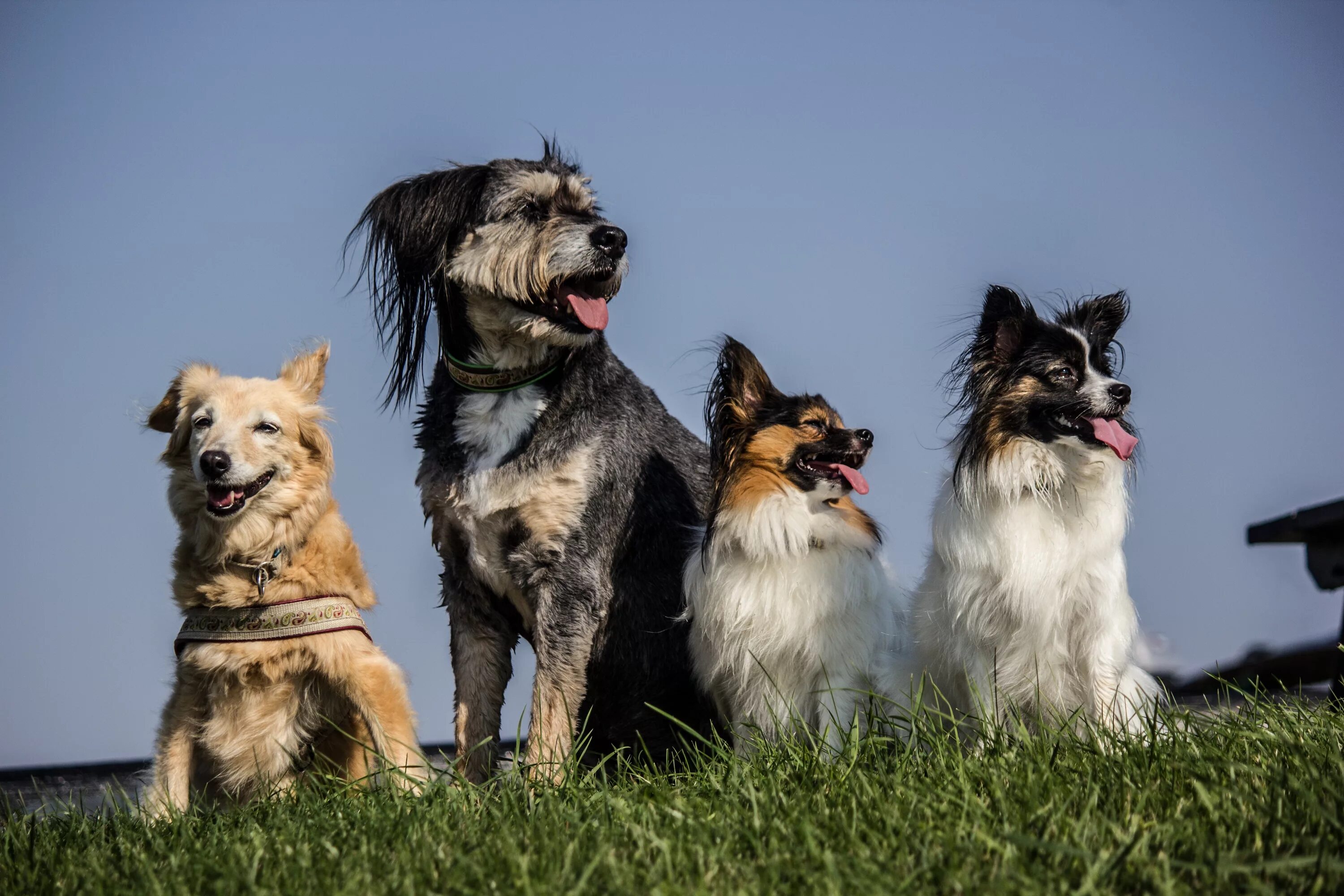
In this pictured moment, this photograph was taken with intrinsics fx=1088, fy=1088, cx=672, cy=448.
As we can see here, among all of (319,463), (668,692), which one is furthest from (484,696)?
(319,463)

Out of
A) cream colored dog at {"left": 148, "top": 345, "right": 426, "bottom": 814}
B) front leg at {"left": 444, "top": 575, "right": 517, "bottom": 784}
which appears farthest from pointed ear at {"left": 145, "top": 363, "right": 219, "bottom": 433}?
front leg at {"left": 444, "top": 575, "right": 517, "bottom": 784}

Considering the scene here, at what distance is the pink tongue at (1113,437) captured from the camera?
3.96 m

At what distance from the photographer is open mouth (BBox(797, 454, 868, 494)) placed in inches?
181

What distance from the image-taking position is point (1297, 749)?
9.77 ft

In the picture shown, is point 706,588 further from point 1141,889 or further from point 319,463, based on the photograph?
point 1141,889

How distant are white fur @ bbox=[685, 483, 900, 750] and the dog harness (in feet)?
3.28

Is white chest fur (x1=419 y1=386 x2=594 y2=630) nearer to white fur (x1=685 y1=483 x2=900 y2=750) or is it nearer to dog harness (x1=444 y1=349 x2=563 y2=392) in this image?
dog harness (x1=444 y1=349 x2=563 y2=392)

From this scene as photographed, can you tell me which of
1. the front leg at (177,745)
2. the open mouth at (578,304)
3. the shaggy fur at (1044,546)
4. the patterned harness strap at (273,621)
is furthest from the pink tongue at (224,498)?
the shaggy fur at (1044,546)

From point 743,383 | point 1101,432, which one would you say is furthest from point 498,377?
point 1101,432

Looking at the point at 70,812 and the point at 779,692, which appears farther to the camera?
the point at 779,692

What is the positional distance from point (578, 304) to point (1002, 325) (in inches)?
69.7

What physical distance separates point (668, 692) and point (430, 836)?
7.56 feet

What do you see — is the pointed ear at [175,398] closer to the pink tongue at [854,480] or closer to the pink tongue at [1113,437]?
the pink tongue at [854,480]

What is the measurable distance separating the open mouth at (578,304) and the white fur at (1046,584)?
1.73m
